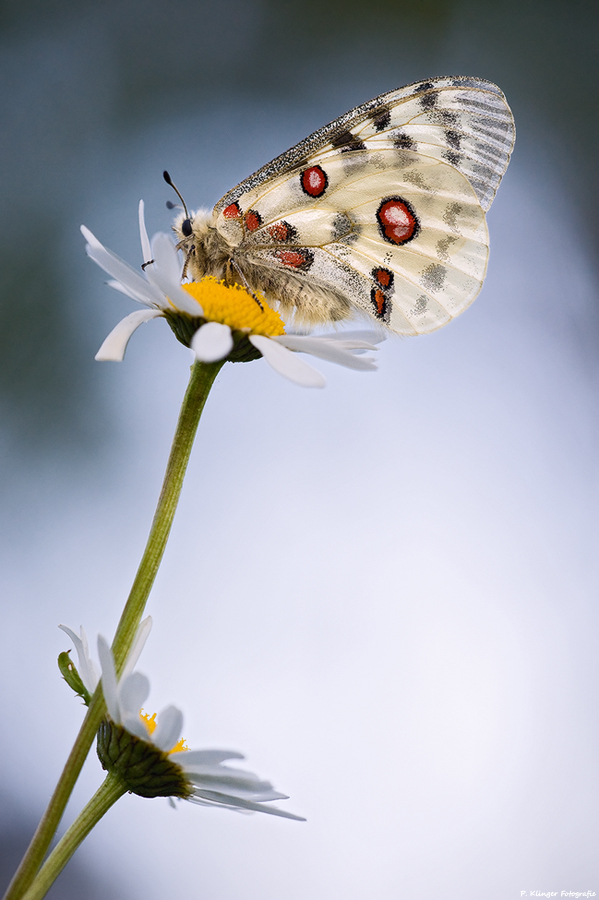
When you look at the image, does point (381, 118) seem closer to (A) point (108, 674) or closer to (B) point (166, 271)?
(B) point (166, 271)

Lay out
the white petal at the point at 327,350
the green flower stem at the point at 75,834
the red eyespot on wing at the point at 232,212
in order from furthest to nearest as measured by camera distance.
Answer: the red eyespot on wing at the point at 232,212 < the white petal at the point at 327,350 < the green flower stem at the point at 75,834

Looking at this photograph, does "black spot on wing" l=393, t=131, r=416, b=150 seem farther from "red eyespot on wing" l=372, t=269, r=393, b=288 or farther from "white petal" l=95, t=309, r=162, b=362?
"white petal" l=95, t=309, r=162, b=362

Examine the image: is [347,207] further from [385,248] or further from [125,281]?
[125,281]

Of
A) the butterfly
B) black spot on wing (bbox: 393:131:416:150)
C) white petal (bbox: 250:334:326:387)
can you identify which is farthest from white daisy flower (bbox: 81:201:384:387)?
black spot on wing (bbox: 393:131:416:150)

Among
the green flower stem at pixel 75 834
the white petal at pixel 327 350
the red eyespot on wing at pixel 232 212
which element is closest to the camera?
the green flower stem at pixel 75 834

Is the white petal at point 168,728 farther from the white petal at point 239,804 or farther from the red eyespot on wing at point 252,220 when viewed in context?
the red eyespot on wing at point 252,220

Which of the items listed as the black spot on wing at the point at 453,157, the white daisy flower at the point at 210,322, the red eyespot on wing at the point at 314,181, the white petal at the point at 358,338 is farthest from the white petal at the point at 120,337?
the black spot on wing at the point at 453,157

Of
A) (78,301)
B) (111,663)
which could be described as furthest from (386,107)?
(78,301)

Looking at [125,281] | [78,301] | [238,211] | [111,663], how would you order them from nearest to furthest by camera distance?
[111,663], [125,281], [238,211], [78,301]
